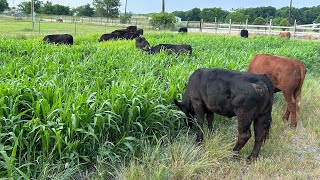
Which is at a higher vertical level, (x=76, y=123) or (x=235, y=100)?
(x=235, y=100)

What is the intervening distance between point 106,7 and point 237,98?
75.3 meters

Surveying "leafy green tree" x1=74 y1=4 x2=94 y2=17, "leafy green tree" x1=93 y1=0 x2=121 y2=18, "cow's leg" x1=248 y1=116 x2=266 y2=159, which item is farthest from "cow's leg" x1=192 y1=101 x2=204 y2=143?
"leafy green tree" x1=74 y1=4 x2=94 y2=17

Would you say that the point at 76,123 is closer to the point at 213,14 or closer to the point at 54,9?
the point at 54,9

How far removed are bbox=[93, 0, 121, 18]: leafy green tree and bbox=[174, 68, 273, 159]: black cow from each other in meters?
73.1

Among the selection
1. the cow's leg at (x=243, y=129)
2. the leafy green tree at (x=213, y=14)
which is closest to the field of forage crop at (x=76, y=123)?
the cow's leg at (x=243, y=129)

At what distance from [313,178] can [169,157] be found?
1.45m

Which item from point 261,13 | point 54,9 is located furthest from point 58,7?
point 261,13

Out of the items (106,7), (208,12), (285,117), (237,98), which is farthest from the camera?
(208,12)

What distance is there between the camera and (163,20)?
37.4 metres

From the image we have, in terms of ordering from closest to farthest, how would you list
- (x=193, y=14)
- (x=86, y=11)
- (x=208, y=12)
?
(x=208, y=12), (x=86, y=11), (x=193, y=14)

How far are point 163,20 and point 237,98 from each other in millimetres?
35023

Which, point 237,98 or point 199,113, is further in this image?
point 199,113

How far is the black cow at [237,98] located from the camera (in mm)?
3277

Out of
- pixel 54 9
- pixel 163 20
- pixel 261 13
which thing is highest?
pixel 261 13
